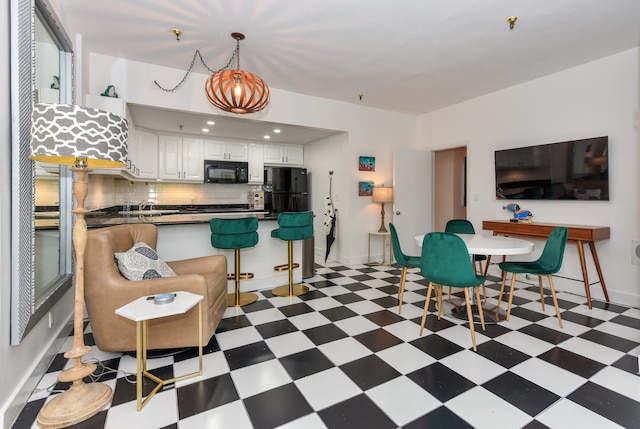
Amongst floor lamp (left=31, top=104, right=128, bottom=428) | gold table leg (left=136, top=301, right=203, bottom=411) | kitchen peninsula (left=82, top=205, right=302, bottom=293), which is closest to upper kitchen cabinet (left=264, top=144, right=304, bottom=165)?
kitchen peninsula (left=82, top=205, right=302, bottom=293)

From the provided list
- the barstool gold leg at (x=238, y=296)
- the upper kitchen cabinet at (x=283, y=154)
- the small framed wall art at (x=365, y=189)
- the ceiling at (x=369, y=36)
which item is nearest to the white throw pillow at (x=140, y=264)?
the barstool gold leg at (x=238, y=296)

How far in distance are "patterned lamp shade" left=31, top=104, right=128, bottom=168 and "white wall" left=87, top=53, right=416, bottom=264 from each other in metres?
2.28

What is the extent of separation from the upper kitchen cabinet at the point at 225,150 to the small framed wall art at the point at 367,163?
2336 millimetres

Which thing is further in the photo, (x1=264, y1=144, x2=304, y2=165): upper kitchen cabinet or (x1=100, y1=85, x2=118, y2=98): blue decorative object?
(x1=264, y1=144, x2=304, y2=165): upper kitchen cabinet

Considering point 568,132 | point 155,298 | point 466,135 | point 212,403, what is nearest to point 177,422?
point 212,403

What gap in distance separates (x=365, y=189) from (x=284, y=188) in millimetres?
1718

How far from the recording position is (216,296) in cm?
238

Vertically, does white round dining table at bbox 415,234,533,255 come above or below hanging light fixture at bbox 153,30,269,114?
below

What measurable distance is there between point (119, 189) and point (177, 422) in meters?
4.79

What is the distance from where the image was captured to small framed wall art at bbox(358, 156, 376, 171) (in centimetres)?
503

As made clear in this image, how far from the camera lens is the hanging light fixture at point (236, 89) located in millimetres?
2590

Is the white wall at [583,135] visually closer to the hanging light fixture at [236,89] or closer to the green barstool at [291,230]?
the green barstool at [291,230]

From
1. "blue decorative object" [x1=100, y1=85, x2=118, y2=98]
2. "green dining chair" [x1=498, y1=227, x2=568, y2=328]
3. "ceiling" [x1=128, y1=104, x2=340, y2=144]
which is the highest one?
"ceiling" [x1=128, y1=104, x2=340, y2=144]

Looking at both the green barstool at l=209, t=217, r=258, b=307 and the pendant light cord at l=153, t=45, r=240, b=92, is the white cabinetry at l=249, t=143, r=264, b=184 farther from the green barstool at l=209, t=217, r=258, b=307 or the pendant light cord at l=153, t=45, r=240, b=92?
A: the green barstool at l=209, t=217, r=258, b=307
